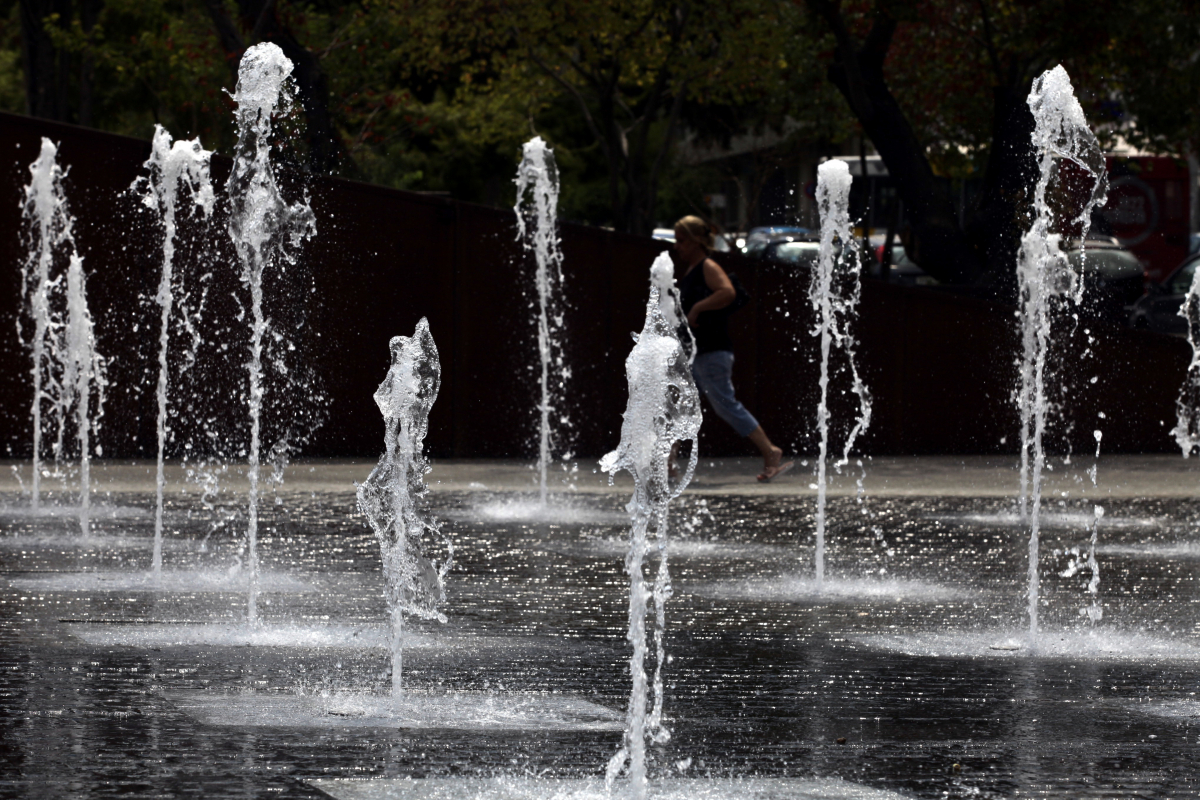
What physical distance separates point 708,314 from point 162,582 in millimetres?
5630

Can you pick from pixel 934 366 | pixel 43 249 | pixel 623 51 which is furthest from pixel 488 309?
pixel 623 51

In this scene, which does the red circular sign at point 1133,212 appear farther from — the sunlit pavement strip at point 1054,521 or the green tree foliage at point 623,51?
the sunlit pavement strip at point 1054,521

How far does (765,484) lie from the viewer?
1461 centimetres

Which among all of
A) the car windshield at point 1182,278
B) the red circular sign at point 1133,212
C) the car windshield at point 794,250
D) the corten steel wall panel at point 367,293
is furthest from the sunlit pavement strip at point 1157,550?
the red circular sign at point 1133,212

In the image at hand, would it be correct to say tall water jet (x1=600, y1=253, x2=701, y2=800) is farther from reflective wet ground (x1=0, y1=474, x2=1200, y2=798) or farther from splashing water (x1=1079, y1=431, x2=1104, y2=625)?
splashing water (x1=1079, y1=431, x2=1104, y2=625)

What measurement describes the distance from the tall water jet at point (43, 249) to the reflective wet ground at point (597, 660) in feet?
13.7

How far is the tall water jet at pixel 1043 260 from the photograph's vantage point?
999cm

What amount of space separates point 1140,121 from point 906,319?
15.0 metres

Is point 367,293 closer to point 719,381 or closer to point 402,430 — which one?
point 719,381

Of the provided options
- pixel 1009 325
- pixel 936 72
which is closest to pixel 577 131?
pixel 936 72

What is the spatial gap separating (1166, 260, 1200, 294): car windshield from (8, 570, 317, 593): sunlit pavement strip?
24.6m

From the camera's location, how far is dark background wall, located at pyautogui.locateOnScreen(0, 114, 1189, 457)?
1560 cm

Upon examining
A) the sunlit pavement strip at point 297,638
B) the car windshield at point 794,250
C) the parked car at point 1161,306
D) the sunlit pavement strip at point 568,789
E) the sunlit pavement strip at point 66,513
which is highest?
the car windshield at point 794,250

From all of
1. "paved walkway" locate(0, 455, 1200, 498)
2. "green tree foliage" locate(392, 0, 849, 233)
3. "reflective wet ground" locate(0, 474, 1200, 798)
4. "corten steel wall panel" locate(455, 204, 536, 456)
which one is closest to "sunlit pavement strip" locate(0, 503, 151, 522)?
"reflective wet ground" locate(0, 474, 1200, 798)
